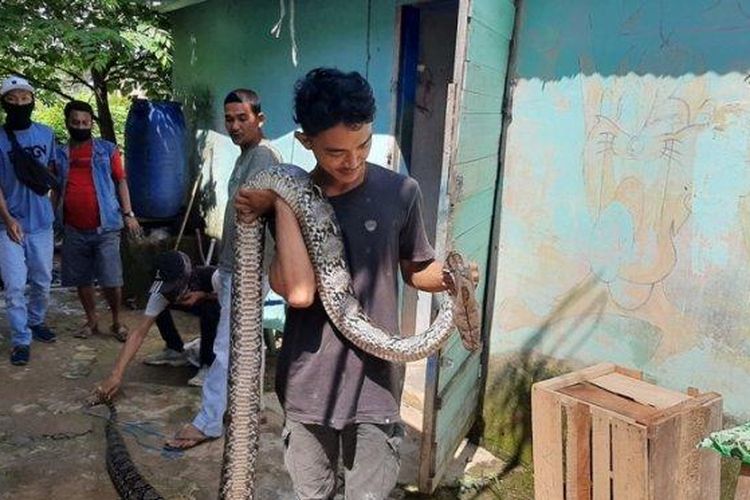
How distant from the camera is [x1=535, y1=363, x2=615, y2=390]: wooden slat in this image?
2.74 m

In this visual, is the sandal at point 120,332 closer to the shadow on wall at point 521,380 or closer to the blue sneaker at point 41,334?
the blue sneaker at point 41,334

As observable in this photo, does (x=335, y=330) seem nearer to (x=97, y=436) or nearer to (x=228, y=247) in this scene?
(x=228, y=247)

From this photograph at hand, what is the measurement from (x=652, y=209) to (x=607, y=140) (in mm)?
444

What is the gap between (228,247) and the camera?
3656 mm

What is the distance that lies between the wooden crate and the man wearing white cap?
4138 mm

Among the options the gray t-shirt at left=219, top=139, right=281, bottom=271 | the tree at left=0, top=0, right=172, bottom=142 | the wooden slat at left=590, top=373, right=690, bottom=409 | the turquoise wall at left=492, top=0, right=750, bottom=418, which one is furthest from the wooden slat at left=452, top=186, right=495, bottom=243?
the tree at left=0, top=0, right=172, bottom=142

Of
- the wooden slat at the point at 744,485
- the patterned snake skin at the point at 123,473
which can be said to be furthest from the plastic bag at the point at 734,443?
the patterned snake skin at the point at 123,473

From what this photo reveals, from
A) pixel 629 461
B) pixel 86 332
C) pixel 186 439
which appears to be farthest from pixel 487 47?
pixel 86 332

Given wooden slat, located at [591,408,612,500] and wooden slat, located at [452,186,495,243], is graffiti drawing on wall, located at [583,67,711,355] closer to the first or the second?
wooden slat, located at [452,186,495,243]

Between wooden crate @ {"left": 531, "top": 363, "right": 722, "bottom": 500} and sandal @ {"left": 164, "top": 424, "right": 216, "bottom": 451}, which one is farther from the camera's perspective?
sandal @ {"left": 164, "top": 424, "right": 216, "bottom": 451}

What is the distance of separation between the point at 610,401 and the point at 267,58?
198 inches

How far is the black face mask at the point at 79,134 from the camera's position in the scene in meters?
5.29

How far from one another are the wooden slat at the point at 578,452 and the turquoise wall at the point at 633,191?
0.88 m

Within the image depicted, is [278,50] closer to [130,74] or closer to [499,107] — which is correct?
[499,107]
